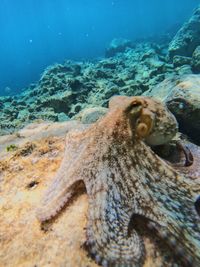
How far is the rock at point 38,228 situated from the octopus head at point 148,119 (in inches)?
34.2

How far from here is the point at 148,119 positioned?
2.90 m

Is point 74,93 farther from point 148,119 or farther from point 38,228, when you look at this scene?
point 38,228

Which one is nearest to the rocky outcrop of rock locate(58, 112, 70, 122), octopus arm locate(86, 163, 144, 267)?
rock locate(58, 112, 70, 122)

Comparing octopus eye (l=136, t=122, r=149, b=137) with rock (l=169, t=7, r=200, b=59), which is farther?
rock (l=169, t=7, r=200, b=59)

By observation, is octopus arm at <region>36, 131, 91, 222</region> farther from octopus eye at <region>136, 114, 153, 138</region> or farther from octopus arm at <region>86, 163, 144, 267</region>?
octopus eye at <region>136, 114, 153, 138</region>

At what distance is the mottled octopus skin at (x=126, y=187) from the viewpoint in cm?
216

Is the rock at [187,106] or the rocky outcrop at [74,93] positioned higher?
the rocky outcrop at [74,93]

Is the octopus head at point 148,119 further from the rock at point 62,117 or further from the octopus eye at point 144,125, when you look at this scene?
the rock at point 62,117

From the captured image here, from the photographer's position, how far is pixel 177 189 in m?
2.53

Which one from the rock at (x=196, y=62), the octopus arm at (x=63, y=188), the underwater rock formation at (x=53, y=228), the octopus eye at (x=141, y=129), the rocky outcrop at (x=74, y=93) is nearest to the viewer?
the underwater rock formation at (x=53, y=228)

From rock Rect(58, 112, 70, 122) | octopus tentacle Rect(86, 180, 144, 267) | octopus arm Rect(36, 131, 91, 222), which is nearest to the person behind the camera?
octopus tentacle Rect(86, 180, 144, 267)

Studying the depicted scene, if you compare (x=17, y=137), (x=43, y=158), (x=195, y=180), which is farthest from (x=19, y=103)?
(x=195, y=180)

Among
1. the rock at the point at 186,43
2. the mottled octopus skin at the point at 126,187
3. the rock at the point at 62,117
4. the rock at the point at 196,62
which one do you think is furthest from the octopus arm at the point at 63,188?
the rock at the point at 186,43

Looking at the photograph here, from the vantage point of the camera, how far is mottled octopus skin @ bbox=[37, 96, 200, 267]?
7.08 feet
